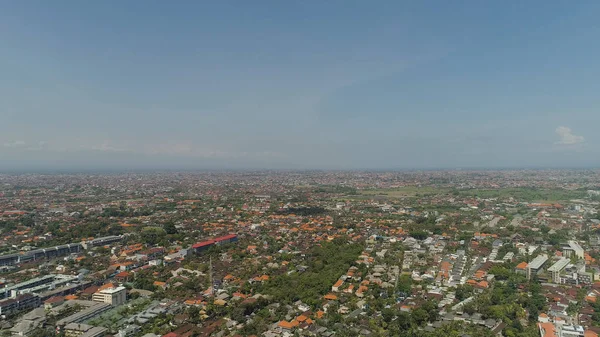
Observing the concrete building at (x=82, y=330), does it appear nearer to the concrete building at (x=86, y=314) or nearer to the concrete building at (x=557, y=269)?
the concrete building at (x=86, y=314)

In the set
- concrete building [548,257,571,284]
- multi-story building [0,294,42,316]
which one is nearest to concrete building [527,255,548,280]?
concrete building [548,257,571,284]

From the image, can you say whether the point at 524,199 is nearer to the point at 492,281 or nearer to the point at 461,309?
the point at 492,281

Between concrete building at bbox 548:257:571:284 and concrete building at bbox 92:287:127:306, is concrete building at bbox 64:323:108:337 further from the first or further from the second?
concrete building at bbox 548:257:571:284

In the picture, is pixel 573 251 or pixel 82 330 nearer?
pixel 82 330

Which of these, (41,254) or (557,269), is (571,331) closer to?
(557,269)

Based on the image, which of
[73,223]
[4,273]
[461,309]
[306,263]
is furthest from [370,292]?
[73,223]

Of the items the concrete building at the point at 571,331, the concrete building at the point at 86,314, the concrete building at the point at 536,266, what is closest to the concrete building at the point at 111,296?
the concrete building at the point at 86,314

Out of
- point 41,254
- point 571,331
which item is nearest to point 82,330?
point 41,254
